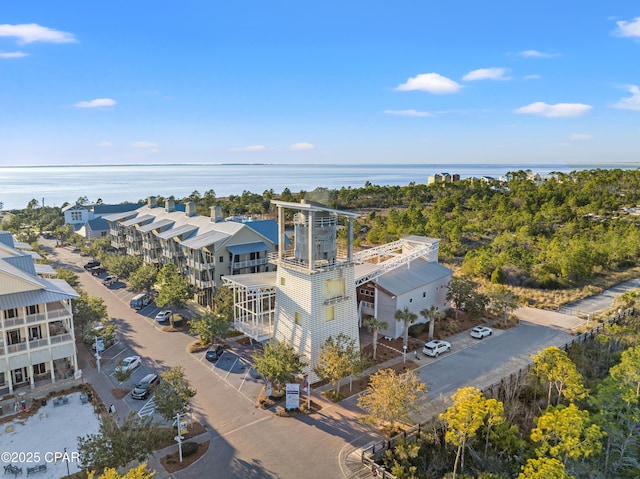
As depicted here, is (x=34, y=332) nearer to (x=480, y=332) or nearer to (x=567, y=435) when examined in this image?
→ (x=567, y=435)

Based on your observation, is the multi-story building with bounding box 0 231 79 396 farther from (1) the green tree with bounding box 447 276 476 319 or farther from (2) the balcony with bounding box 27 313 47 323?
(1) the green tree with bounding box 447 276 476 319

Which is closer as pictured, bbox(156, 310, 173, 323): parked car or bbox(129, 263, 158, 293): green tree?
bbox(156, 310, 173, 323): parked car

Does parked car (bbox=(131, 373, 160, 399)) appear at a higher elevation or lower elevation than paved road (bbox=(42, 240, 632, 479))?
higher

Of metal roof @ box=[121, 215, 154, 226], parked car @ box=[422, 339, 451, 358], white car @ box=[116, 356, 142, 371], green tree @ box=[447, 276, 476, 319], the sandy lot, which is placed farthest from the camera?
metal roof @ box=[121, 215, 154, 226]

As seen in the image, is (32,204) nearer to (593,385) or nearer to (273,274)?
(273,274)

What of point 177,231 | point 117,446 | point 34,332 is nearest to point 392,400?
point 117,446

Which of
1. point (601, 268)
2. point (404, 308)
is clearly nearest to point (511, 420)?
point (404, 308)

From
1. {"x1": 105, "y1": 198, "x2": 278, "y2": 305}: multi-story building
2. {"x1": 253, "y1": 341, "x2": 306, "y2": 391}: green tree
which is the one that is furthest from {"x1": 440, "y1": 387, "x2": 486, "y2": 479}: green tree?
{"x1": 105, "y1": 198, "x2": 278, "y2": 305}: multi-story building
